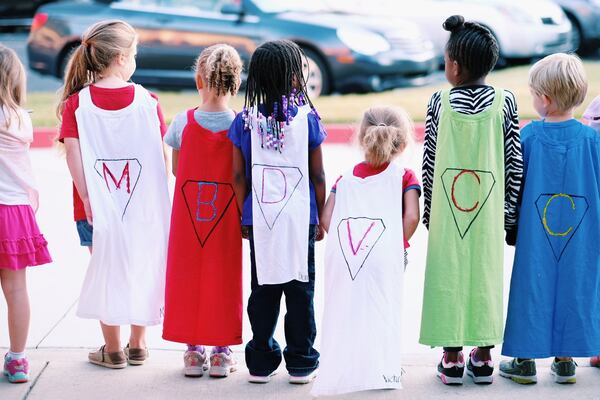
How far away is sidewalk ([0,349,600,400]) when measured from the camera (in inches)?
158

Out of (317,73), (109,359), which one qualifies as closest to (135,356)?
(109,359)

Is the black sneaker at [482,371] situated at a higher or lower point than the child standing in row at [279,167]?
lower

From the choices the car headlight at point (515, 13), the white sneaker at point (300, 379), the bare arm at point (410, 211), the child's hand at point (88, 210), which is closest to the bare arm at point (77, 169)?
the child's hand at point (88, 210)

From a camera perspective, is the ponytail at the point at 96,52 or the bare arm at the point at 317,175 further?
the ponytail at the point at 96,52

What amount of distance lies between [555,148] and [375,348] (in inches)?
44.6

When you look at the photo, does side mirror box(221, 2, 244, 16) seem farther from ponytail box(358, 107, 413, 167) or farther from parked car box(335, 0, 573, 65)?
ponytail box(358, 107, 413, 167)

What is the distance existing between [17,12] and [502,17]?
6421 mm

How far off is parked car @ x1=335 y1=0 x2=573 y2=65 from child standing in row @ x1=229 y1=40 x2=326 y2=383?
331 inches

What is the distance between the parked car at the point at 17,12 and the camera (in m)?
12.5

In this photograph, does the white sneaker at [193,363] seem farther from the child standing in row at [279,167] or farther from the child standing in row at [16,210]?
the child standing in row at [16,210]

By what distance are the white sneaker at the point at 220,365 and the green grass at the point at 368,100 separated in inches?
309

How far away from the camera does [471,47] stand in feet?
12.8

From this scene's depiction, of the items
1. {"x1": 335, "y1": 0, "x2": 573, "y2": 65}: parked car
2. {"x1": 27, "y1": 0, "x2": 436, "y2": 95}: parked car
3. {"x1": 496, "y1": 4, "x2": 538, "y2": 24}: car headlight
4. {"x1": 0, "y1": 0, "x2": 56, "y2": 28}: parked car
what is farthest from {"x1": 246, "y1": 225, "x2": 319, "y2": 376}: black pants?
{"x1": 0, "y1": 0, "x2": 56, "y2": 28}: parked car

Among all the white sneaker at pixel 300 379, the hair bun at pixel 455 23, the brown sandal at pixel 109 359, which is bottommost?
the white sneaker at pixel 300 379
